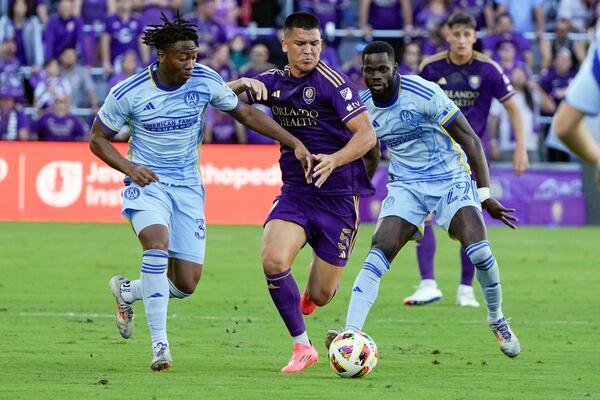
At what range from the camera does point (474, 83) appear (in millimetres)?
12188

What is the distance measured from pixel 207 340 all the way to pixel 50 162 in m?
11.7

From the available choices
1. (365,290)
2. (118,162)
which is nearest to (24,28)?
(118,162)

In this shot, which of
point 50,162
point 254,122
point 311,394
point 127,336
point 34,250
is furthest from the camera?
point 50,162

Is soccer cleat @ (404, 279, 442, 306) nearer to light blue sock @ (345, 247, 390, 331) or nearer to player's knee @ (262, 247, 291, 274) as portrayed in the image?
light blue sock @ (345, 247, 390, 331)

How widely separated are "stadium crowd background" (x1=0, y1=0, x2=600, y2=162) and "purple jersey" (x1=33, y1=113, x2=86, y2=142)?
0.02 m

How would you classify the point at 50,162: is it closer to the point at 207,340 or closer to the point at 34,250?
the point at 34,250

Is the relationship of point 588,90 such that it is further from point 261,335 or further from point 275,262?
point 261,335

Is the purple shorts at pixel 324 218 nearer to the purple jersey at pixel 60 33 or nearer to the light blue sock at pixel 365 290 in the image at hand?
the light blue sock at pixel 365 290

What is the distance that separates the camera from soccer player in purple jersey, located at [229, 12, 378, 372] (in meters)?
8.66

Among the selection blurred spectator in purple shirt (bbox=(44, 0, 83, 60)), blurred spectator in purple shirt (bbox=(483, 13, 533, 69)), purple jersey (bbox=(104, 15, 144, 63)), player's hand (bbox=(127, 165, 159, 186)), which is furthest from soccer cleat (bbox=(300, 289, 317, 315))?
blurred spectator in purple shirt (bbox=(44, 0, 83, 60))

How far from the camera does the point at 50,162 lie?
2089cm

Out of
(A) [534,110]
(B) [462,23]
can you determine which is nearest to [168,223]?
(B) [462,23]

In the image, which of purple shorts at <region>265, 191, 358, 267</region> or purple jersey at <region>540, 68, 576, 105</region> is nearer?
purple shorts at <region>265, 191, 358, 267</region>

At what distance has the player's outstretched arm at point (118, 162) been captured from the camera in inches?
335
